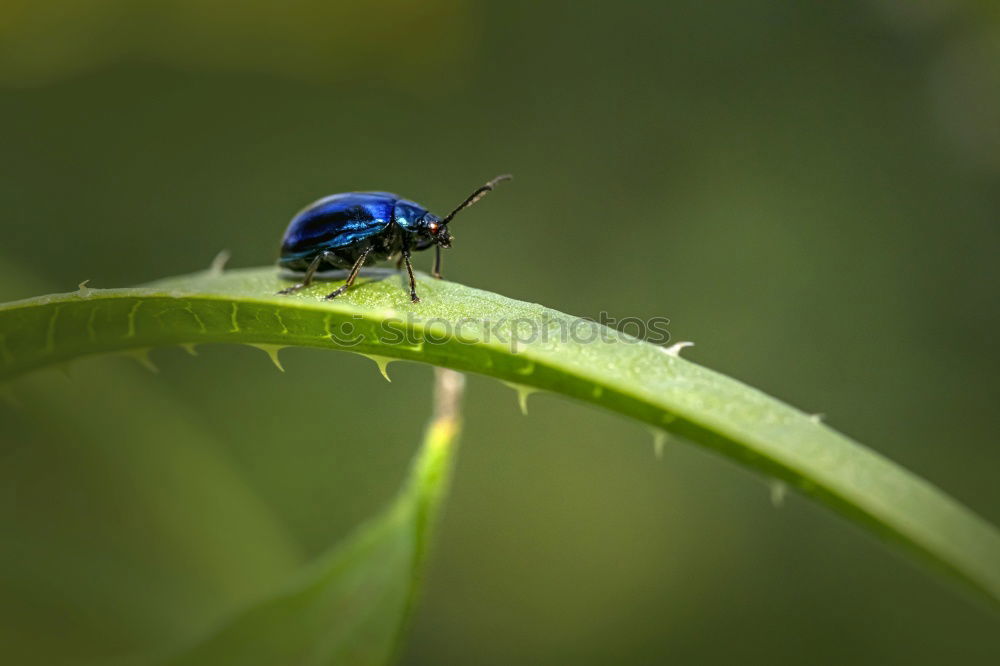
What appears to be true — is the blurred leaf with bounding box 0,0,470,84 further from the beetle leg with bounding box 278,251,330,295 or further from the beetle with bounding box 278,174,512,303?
the beetle leg with bounding box 278,251,330,295

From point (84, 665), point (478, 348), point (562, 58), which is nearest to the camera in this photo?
point (478, 348)

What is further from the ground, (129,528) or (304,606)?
(129,528)

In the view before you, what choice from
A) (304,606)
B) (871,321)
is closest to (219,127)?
(304,606)

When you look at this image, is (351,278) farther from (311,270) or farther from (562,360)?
(562,360)

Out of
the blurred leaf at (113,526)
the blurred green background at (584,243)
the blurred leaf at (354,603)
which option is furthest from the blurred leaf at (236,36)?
the blurred leaf at (354,603)

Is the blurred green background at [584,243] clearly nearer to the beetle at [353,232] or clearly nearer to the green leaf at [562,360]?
the beetle at [353,232]

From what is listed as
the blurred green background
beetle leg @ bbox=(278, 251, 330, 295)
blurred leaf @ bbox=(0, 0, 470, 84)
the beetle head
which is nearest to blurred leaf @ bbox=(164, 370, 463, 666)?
beetle leg @ bbox=(278, 251, 330, 295)

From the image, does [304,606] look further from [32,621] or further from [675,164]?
[675,164]

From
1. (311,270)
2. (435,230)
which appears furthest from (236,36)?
(311,270)
